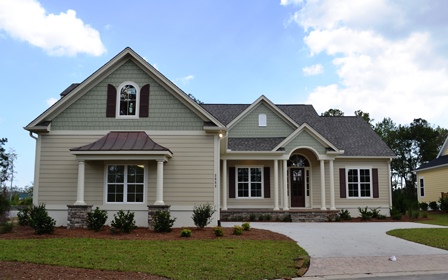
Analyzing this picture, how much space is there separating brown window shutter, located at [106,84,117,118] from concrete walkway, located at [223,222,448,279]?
858 cm

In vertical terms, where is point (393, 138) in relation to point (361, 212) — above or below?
above

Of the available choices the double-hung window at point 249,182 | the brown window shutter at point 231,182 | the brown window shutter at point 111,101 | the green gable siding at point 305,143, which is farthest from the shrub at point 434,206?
the brown window shutter at point 111,101

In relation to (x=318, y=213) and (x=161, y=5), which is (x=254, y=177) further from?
(x=161, y=5)

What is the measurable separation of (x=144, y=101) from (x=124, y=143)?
6.77 feet

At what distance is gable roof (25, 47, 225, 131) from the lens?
51.3 feet

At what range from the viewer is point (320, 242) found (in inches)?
472

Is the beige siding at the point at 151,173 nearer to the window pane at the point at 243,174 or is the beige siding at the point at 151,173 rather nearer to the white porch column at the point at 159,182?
the white porch column at the point at 159,182

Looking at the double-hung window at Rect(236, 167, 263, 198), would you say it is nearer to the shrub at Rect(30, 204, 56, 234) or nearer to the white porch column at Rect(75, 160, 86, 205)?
the white porch column at Rect(75, 160, 86, 205)

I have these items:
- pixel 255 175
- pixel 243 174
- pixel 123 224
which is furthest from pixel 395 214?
pixel 123 224

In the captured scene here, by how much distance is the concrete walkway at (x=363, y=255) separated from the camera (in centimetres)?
857

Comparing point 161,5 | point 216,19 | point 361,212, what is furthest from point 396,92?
point 161,5

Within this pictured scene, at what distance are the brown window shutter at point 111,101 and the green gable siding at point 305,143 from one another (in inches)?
372

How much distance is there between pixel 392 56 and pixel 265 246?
611 inches

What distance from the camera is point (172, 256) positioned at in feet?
29.8
